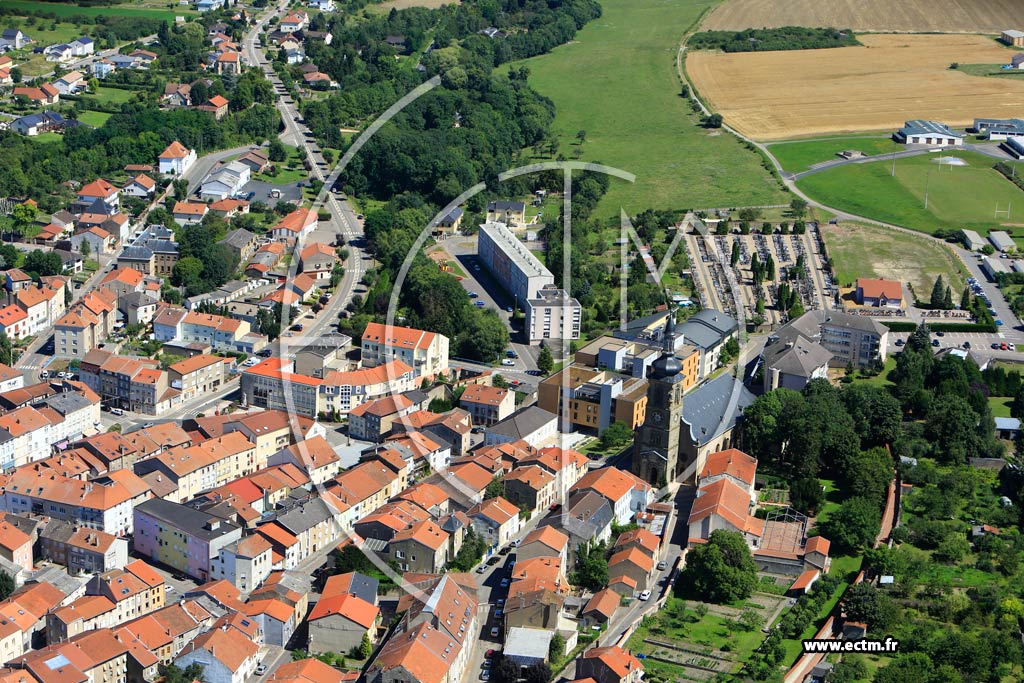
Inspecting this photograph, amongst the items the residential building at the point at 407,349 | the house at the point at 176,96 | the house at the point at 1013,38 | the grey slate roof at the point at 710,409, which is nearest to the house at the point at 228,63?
the house at the point at 176,96

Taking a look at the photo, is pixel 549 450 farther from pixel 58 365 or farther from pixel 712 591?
pixel 58 365

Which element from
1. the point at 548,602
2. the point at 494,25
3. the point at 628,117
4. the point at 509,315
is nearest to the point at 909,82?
the point at 628,117

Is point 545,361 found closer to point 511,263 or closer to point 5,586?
point 511,263

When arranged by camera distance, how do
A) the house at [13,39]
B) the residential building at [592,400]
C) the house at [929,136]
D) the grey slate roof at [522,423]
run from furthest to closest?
the house at [13,39] → the house at [929,136] → the residential building at [592,400] → the grey slate roof at [522,423]

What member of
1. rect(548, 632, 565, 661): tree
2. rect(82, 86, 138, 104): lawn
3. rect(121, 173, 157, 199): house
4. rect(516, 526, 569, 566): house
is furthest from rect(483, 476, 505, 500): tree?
rect(82, 86, 138, 104): lawn

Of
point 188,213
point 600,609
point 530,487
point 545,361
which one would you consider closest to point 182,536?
point 530,487

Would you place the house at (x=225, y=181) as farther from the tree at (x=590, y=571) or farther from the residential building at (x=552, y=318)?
the tree at (x=590, y=571)

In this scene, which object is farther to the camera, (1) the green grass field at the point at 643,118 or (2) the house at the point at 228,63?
(2) the house at the point at 228,63
